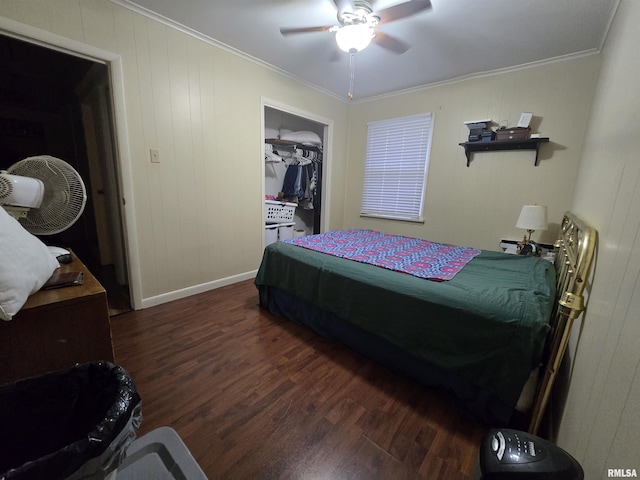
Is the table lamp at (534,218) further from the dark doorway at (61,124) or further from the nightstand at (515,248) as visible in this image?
the dark doorway at (61,124)

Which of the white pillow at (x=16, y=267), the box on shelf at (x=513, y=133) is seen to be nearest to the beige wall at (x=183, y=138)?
the white pillow at (x=16, y=267)

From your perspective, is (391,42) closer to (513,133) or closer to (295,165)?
(513,133)

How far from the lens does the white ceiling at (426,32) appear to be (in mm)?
1799

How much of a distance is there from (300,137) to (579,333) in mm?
3721

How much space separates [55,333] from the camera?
931mm

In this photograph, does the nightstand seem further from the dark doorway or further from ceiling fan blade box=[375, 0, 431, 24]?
the dark doorway

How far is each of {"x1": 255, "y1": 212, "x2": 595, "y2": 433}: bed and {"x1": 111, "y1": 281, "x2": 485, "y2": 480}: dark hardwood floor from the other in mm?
151

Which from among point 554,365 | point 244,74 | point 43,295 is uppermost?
point 244,74

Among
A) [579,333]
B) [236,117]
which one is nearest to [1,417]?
[579,333]

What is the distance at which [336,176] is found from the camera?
3.93m

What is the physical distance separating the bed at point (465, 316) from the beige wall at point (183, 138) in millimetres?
1154

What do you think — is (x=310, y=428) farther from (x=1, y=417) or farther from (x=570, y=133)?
(x=570, y=133)

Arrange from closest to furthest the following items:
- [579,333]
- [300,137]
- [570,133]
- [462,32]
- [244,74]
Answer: [579,333], [462,32], [570,133], [244,74], [300,137]

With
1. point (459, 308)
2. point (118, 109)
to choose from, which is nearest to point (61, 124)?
point (118, 109)
